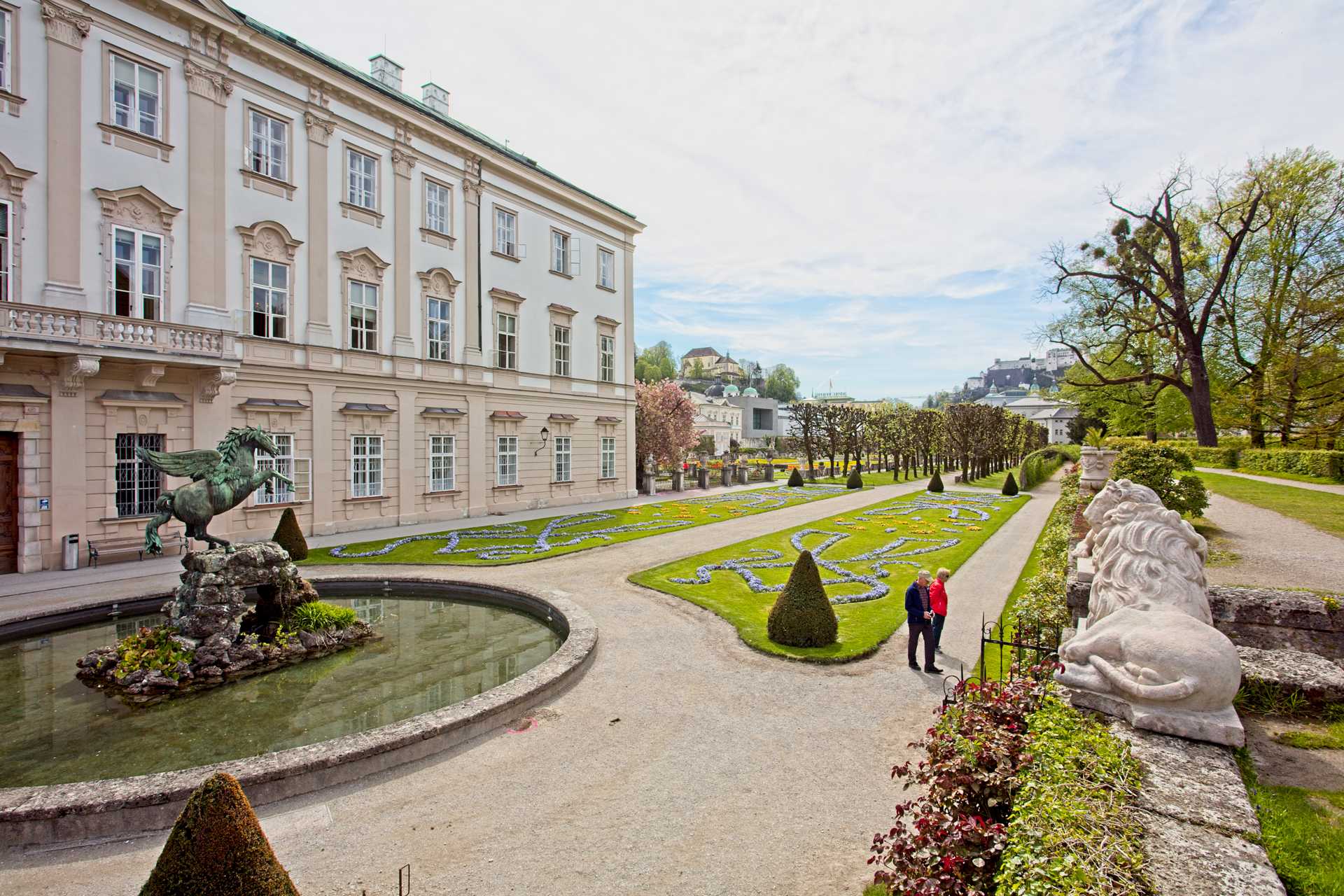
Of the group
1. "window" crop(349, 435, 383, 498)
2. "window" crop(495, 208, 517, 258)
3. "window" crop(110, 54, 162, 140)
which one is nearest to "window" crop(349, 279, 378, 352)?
"window" crop(349, 435, 383, 498)

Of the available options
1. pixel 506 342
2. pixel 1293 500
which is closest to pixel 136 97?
pixel 506 342

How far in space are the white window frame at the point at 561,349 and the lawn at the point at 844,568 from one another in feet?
49.9

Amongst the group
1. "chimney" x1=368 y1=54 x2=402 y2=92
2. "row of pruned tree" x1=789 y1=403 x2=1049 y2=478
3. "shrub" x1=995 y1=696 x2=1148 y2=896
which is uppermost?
"chimney" x1=368 y1=54 x2=402 y2=92

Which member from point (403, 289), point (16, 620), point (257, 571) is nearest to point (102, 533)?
point (16, 620)

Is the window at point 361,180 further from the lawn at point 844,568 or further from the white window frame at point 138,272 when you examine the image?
the lawn at point 844,568

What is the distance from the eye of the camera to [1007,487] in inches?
1487

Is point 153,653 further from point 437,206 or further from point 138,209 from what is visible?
point 437,206

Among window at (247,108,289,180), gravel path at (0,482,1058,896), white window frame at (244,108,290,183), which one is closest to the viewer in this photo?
gravel path at (0,482,1058,896)

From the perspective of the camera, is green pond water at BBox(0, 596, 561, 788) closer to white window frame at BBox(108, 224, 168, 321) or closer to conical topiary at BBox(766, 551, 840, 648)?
conical topiary at BBox(766, 551, 840, 648)

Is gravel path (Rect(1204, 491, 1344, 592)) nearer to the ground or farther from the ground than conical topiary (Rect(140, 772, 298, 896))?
farther from the ground

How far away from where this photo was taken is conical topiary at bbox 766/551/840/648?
1155 centimetres

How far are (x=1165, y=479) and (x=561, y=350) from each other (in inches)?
1021

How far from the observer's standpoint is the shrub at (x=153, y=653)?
979cm

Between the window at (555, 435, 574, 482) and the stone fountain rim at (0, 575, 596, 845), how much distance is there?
945 inches
